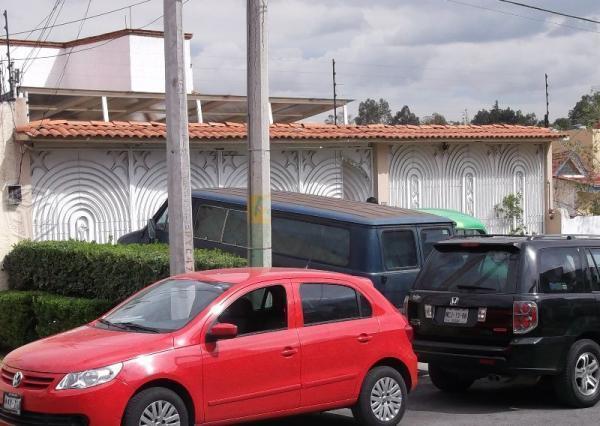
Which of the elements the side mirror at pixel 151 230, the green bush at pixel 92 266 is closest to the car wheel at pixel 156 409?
the green bush at pixel 92 266

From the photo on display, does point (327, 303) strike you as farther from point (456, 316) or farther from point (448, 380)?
point (448, 380)

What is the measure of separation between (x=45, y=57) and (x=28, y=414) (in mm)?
24761

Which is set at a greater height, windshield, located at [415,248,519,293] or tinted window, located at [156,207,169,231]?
tinted window, located at [156,207,169,231]

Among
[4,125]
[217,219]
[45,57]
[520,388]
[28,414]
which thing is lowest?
[520,388]

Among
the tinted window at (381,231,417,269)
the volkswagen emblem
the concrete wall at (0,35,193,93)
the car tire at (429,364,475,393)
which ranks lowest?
the car tire at (429,364,475,393)

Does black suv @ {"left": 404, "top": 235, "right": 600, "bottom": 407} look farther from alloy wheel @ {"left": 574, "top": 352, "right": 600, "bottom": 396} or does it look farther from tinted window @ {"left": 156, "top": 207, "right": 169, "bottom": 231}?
tinted window @ {"left": 156, "top": 207, "right": 169, "bottom": 231}

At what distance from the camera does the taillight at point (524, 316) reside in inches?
354

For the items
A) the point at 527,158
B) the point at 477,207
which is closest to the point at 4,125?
the point at 477,207

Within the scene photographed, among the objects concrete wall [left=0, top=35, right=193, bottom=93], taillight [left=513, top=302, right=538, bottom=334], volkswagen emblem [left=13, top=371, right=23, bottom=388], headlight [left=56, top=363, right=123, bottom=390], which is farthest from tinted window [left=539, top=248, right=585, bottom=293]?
concrete wall [left=0, top=35, right=193, bottom=93]

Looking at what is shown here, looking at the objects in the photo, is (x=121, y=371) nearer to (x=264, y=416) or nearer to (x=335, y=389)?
(x=264, y=416)

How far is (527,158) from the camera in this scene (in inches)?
858

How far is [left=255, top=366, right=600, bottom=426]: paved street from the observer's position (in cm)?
885

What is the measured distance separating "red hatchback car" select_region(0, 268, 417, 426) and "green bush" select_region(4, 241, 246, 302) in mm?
3157

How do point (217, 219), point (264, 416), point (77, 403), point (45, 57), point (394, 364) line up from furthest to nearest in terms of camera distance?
point (45, 57) < point (217, 219) < point (394, 364) < point (264, 416) < point (77, 403)
